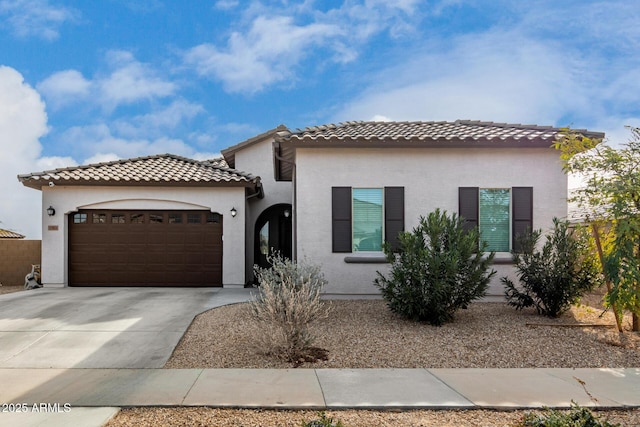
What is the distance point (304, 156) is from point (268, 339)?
6.04 m

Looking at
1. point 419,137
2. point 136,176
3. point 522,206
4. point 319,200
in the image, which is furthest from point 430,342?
point 136,176

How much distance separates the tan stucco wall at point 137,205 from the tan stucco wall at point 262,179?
304 cm

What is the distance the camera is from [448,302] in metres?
8.35

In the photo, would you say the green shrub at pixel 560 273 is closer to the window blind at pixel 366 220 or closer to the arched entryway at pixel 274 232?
the window blind at pixel 366 220

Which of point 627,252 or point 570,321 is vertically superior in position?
point 627,252

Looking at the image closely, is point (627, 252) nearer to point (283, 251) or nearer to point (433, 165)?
point (433, 165)

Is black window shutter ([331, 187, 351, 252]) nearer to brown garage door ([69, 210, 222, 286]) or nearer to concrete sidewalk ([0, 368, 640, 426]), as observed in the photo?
brown garage door ([69, 210, 222, 286])

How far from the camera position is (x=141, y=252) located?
13570 mm

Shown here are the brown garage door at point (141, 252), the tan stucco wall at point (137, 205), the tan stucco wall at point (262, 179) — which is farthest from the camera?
the tan stucco wall at point (262, 179)

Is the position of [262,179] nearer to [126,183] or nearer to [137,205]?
[137,205]

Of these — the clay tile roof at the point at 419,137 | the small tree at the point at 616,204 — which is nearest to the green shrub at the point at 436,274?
the small tree at the point at 616,204

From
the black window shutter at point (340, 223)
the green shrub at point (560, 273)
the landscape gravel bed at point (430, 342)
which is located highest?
the black window shutter at point (340, 223)

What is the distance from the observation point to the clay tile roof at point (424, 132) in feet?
36.3

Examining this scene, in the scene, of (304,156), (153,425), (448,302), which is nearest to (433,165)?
(304,156)
